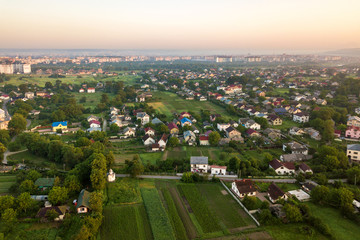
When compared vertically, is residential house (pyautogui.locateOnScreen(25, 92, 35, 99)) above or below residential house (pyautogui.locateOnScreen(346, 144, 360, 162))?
above

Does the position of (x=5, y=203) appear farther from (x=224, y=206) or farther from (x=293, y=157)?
(x=293, y=157)

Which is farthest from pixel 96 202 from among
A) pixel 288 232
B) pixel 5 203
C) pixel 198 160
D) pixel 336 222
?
pixel 336 222

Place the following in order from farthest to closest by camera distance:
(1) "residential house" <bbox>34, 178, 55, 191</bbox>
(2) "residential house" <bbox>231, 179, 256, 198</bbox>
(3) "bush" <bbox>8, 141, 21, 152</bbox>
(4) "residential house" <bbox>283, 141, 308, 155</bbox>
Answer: (3) "bush" <bbox>8, 141, 21, 152</bbox>
(4) "residential house" <bbox>283, 141, 308, 155</bbox>
(1) "residential house" <bbox>34, 178, 55, 191</bbox>
(2) "residential house" <bbox>231, 179, 256, 198</bbox>

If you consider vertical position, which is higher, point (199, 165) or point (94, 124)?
point (94, 124)

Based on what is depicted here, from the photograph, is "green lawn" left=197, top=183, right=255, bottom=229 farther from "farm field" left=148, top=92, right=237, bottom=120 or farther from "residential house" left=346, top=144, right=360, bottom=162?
"farm field" left=148, top=92, right=237, bottom=120

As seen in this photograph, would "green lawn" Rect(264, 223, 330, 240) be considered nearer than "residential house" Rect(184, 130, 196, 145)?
Yes

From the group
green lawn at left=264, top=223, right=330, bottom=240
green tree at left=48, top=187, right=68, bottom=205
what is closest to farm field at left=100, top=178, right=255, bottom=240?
green lawn at left=264, top=223, right=330, bottom=240

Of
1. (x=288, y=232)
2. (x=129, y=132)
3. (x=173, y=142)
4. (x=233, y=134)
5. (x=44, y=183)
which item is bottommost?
(x=288, y=232)

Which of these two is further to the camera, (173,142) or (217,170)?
(173,142)
